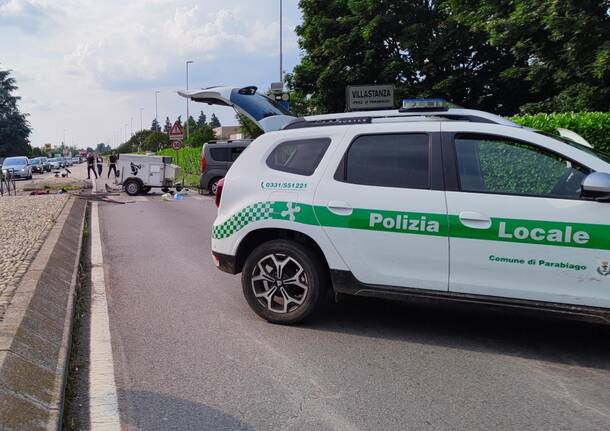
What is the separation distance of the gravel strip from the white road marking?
0.76 metres

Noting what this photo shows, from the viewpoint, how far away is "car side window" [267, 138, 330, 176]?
5.03 metres

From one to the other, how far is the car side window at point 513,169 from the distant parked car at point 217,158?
16.2 meters

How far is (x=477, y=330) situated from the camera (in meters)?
5.02

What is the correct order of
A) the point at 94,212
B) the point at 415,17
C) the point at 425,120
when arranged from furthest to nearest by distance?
the point at 415,17, the point at 94,212, the point at 425,120

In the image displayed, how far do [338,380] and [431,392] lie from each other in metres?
0.62

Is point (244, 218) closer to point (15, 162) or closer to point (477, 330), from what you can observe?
point (477, 330)

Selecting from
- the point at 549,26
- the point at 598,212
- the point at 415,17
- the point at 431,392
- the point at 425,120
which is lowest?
the point at 431,392

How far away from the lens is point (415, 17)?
73.5ft

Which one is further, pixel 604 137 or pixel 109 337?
pixel 604 137

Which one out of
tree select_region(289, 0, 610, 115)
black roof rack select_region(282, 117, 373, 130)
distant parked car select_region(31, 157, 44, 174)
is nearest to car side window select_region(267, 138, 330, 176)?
black roof rack select_region(282, 117, 373, 130)

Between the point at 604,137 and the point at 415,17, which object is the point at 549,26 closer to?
the point at 604,137

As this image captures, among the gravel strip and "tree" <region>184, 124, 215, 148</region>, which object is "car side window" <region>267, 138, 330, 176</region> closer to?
the gravel strip

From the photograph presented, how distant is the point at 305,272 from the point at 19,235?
6.22m

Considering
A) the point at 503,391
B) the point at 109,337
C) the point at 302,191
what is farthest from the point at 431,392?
the point at 109,337
